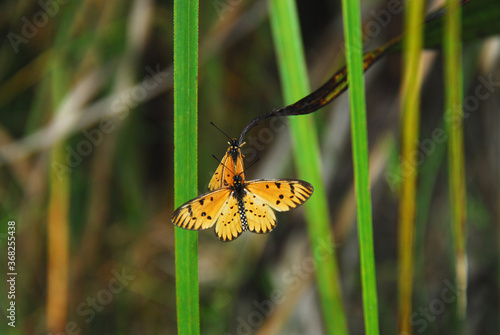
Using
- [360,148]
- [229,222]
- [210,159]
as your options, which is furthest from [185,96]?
[210,159]

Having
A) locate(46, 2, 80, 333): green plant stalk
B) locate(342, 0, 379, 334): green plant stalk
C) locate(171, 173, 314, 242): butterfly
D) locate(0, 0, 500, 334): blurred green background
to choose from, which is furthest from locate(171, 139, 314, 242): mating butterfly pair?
locate(46, 2, 80, 333): green plant stalk

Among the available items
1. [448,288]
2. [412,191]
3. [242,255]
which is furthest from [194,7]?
[448,288]

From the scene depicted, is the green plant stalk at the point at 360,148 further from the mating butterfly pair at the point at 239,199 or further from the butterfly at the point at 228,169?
the butterfly at the point at 228,169

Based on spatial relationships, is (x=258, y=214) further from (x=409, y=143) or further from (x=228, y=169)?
(x=409, y=143)

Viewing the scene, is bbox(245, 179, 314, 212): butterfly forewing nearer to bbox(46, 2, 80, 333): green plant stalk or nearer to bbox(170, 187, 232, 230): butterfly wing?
bbox(170, 187, 232, 230): butterfly wing

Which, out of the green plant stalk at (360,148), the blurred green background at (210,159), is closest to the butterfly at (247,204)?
the green plant stalk at (360,148)

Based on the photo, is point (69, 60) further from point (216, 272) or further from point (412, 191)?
point (412, 191)
